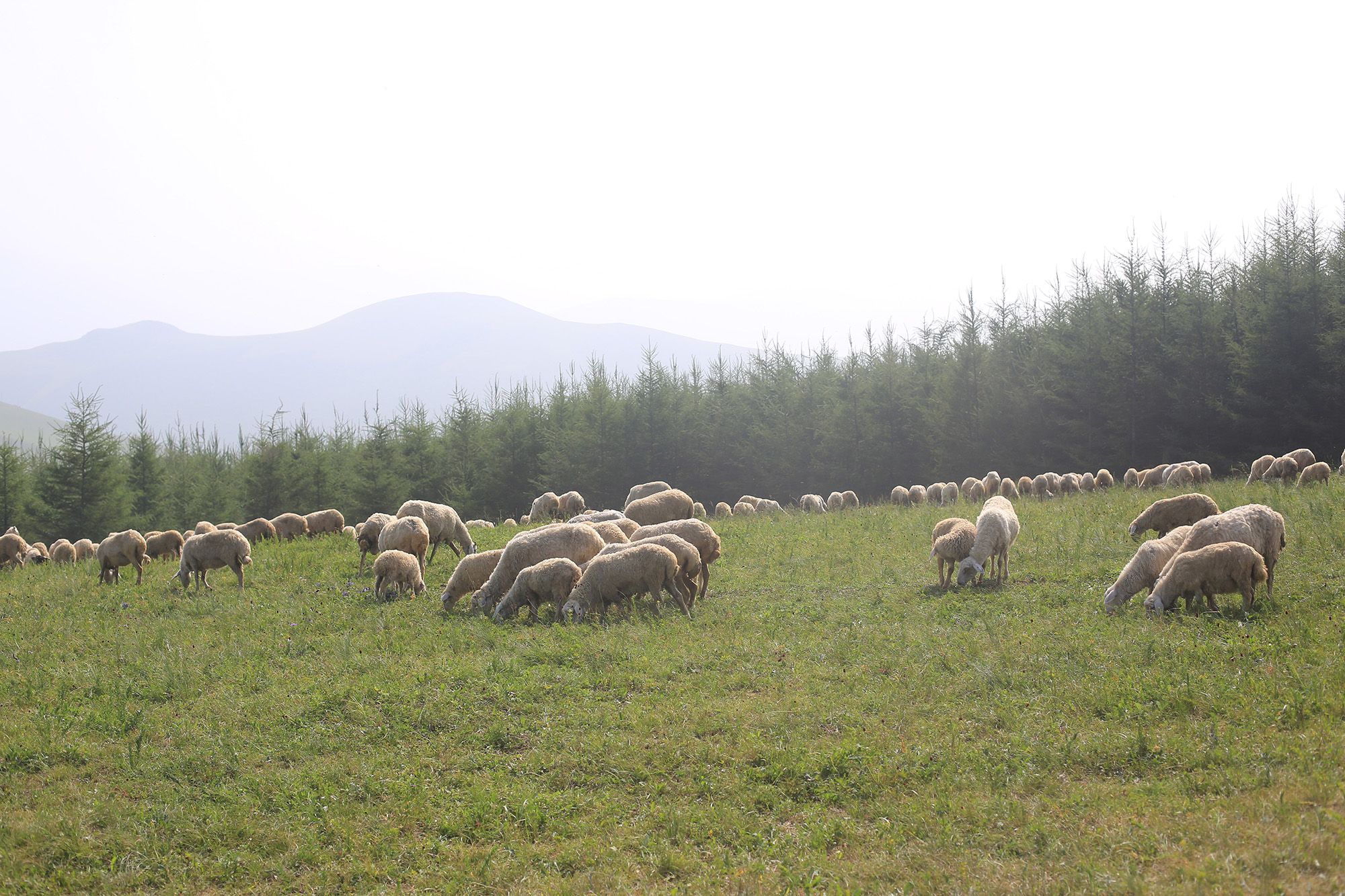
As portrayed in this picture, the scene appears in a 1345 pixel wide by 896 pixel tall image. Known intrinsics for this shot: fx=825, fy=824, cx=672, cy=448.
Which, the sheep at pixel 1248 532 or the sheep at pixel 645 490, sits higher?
→ the sheep at pixel 645 490

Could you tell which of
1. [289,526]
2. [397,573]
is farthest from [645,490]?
[397,573]

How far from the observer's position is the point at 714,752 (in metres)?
7.06

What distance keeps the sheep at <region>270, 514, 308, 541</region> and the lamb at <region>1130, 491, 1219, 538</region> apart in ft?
66.3

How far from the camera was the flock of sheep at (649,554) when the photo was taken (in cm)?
1009

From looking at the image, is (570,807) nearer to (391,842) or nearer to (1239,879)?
(391,842)

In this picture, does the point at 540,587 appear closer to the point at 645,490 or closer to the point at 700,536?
the point at 700,536

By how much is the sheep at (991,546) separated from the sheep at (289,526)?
17.9m

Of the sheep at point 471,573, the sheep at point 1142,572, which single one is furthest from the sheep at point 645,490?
the sheep at point 1142,572

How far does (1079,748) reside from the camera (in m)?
6.47

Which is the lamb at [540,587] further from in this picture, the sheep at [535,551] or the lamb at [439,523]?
the lamb at [439,523]

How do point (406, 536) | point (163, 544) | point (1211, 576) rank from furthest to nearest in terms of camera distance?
point (163, 544), point (406, 536), point (1211, 576)

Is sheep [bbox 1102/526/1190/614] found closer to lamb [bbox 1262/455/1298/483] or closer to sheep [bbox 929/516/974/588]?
sheep [bbox 929/516/974/588]

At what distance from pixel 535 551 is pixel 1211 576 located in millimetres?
9358

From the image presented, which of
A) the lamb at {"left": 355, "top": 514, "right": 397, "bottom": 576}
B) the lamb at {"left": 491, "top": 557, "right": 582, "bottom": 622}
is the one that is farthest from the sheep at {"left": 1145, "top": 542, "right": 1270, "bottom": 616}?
the lamb at {"left": 355, "top": 514, "right": 397, "bottom": 576}
